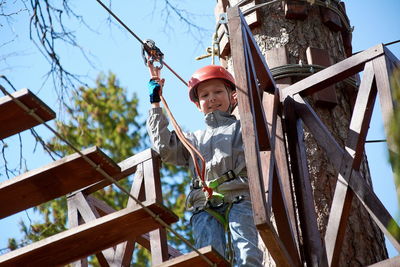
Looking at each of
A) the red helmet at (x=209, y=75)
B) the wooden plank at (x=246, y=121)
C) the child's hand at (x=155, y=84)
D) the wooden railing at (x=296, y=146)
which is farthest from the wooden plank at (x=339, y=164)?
the child's hand at (x=155, y=84)

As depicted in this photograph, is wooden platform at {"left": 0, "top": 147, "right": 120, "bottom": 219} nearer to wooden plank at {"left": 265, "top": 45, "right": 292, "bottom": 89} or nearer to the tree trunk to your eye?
the tree trunk

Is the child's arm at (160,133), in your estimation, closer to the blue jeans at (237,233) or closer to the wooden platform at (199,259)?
the blue jeans at (237,233)

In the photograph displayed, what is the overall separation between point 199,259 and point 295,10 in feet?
8.04

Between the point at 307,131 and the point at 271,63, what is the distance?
590 millimetres

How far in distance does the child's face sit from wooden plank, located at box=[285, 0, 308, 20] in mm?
804

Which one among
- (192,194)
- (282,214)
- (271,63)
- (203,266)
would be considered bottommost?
(203,266)

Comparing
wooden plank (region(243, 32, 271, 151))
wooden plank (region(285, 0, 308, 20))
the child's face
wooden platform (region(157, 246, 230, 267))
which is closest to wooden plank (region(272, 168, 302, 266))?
wooden plank (region(243, 32, 271, 151))

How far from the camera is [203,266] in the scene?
418 cm

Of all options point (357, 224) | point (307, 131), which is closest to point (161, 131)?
point (307, 131)

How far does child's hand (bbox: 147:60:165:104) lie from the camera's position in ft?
17.4

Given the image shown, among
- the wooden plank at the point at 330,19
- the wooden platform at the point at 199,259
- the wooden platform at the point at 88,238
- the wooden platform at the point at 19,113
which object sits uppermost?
the wooden plank at the point at 330,19

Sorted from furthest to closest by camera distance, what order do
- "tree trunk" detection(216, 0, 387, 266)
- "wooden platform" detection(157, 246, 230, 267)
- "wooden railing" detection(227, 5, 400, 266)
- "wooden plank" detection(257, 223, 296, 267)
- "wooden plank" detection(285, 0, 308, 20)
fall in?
"wooden plank" detection(285, 0, 308, 20), "tree trunk" detection(216, 0, 387, 266), "wooden railing" detection(227, 5, 400, 266), "wooden plank" detection(257, 223, 296, 267), "wooden platform" detection(157, 246, 230, 267)

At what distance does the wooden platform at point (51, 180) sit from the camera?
13.5 ft

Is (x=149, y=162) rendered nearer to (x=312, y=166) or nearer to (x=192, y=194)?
(x=192, y=194)
